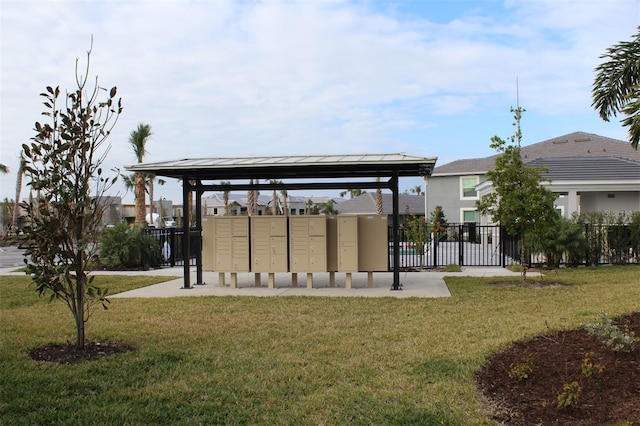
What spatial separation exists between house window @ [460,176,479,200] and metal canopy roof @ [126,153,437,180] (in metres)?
25.6

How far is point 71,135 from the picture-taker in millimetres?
5930

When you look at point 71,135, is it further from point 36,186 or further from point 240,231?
point 240,231

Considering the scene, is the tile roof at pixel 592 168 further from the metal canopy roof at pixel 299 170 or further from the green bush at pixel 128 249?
the green bush at pixel 128 249

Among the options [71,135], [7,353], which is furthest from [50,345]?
[71,135]

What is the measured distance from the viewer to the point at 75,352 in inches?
248

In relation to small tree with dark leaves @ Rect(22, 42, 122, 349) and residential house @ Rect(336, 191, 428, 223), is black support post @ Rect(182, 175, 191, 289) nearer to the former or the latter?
small tree with dark leaves @ Rect(22, 42, 122, 349)

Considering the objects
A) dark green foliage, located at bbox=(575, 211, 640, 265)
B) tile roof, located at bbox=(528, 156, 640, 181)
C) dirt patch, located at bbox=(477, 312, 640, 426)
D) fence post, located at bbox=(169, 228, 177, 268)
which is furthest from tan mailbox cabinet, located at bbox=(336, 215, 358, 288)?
tile roof, located at bbox=(528, 156, 640, 181)

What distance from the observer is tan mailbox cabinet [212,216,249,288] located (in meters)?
12.0

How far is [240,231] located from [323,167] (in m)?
2.27

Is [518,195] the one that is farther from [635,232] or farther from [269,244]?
[635,232]

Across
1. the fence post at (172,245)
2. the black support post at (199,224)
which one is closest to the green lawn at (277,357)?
the black support post at (199,224)

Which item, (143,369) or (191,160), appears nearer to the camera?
(143,369)

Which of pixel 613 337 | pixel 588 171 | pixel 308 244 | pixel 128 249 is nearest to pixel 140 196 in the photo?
pixel 128 249

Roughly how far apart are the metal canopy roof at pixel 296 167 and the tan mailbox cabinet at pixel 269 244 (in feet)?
3.36
